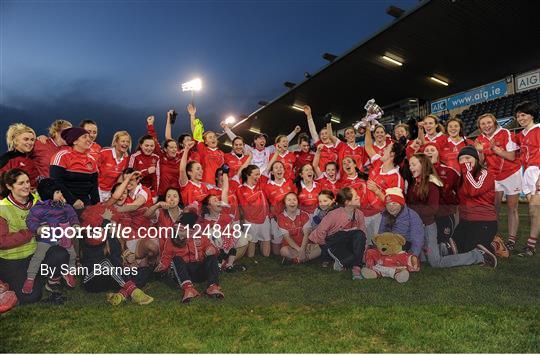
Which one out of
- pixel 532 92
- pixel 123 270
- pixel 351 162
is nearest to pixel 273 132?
pixel 532 92

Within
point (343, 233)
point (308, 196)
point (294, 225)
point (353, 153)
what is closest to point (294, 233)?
point (294, 225)

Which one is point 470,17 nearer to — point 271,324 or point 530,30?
point 530,30

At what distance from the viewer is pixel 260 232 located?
565 centimetres

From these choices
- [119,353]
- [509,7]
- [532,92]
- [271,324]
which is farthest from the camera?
[532,92]

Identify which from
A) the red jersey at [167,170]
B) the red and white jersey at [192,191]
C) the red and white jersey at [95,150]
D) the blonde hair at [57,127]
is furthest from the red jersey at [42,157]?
Answer: the red and white jersey at [192,191]

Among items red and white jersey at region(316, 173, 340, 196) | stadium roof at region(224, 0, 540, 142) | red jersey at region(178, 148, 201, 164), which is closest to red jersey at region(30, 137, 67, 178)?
red jersey at region(178, 148, 201, 164)

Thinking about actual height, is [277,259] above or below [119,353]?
above

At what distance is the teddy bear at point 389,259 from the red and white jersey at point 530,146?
2.45 meters

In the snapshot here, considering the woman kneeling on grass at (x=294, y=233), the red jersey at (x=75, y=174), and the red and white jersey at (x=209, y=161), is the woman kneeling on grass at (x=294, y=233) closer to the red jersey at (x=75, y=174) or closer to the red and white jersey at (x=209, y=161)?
the red and white jersey at (x=209, y=161)

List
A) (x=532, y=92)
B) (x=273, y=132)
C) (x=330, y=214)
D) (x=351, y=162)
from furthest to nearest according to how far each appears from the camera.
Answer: (x=273, y=132), (x=532, y=92), (x=351, y=162), (x=330, y=214)

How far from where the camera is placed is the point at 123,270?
14.3ft

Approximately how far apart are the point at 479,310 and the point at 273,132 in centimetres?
3203

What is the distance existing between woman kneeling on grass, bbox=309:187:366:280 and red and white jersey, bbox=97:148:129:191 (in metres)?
3.06

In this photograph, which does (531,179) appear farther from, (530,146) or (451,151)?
(451,151)
